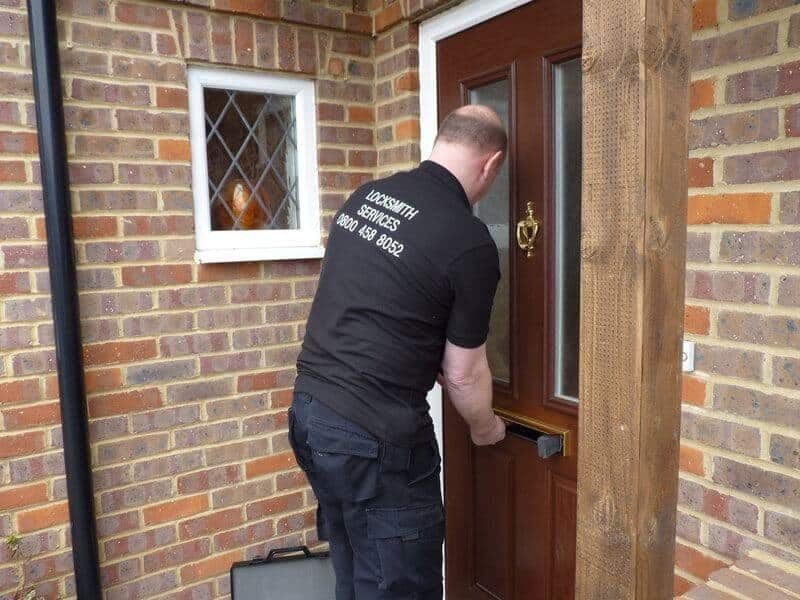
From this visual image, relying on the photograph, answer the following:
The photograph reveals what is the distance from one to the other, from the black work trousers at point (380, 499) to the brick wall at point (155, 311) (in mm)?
756

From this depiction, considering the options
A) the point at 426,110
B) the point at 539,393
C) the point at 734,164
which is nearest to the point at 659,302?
the point at 734,164

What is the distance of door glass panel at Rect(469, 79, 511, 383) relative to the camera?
227 centimetres

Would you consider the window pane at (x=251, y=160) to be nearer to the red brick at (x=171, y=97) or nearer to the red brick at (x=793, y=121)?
the red brick at (x=171, y=97)

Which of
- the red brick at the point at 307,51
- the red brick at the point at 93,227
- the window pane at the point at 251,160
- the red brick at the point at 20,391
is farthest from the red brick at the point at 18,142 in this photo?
the red brick at the point at 307,51

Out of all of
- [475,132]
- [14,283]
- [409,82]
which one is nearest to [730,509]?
[475,132]

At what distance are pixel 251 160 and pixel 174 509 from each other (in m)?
1.39

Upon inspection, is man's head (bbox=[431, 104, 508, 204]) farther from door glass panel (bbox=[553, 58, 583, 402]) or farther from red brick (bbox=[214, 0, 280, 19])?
red brick (bbox=[214, 0, 280, 19])

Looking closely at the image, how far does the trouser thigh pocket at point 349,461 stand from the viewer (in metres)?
1.79

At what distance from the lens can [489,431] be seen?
2080 millimetres

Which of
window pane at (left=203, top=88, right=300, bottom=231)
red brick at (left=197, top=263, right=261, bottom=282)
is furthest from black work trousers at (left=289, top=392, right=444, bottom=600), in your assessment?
window pane at (left=203, top=88, right=300, bottom=231)

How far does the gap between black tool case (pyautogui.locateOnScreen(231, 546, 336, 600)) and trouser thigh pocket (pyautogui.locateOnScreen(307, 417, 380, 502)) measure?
83 centimetres

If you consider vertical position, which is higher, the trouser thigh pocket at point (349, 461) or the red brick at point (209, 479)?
the trouser thigh pocket at point (349, 461)

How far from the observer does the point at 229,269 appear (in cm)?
249

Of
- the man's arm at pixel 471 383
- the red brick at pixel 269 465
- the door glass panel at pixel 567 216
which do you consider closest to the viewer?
the man's arm at pixel 471 383
